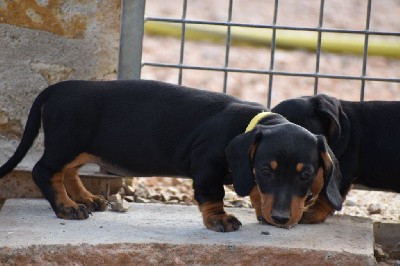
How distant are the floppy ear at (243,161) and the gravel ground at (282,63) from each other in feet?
5.22

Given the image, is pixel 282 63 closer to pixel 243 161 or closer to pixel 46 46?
pixel 46 46

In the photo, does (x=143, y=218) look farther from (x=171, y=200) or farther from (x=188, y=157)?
(x=171, y=200)

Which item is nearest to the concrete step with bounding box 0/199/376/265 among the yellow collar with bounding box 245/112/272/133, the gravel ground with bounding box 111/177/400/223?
the yellow collar with bounding box 245/112/272/133

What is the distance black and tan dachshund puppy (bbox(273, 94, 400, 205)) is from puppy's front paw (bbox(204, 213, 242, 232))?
32.5 inches

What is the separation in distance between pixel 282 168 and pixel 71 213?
4.30ft

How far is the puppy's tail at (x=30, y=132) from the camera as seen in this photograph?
5969 mm

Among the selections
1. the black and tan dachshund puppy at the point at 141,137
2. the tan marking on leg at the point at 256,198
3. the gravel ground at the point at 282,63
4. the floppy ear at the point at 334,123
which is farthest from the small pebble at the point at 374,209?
the tan marking on leg at the point at 256,198

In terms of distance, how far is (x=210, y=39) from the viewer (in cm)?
1421

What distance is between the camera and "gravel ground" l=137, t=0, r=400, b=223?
24.3 ft

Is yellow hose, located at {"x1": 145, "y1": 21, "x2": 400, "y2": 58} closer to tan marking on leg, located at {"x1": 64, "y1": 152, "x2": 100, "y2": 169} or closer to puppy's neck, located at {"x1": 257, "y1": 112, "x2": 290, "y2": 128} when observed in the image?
tan marking on leg, located at {"x1": 64, "y1": 152, "x2": 100, "y2": 169}

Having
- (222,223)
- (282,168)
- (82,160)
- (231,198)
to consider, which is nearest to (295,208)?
(282,168)

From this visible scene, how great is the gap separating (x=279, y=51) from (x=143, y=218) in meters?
7.91

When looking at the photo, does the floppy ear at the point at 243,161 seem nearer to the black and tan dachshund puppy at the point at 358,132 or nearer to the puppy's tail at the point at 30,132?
the black and tan dachshund puppy at the point at 358,132

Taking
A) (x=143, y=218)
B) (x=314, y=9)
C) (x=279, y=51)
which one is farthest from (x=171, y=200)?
(x=314, y=9)
